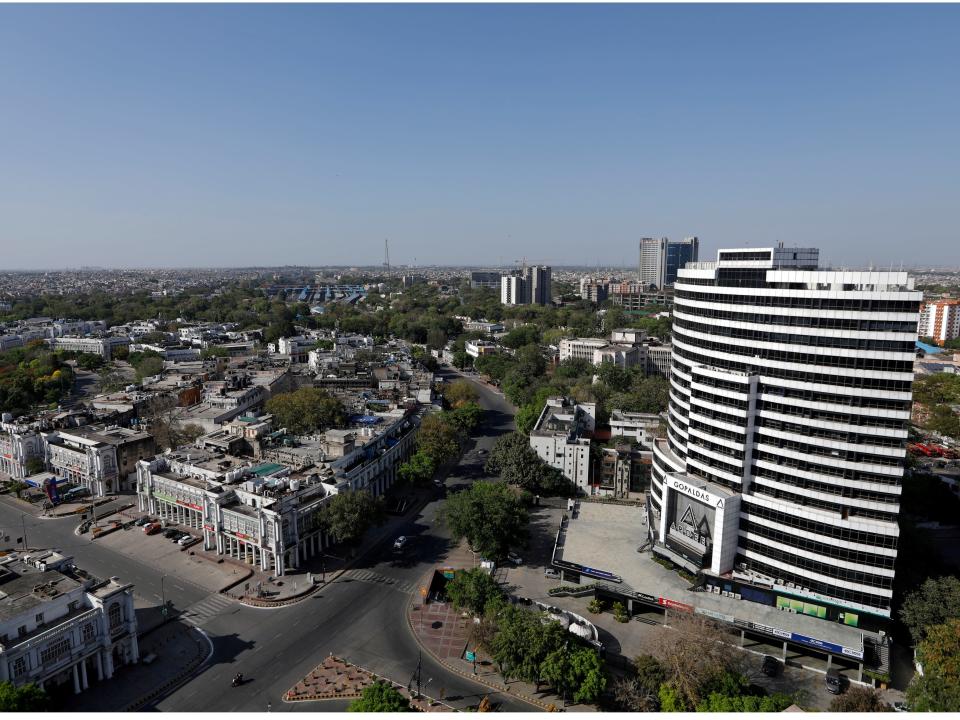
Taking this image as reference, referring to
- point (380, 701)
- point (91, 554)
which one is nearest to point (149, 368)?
point (91, 554)

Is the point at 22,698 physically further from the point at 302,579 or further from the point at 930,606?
the point at 930,606

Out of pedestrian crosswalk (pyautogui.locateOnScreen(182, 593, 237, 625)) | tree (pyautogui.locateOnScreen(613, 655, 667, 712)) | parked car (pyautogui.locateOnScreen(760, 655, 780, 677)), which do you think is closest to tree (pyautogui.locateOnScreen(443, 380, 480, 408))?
pedestrian crosswalk (pyautogui.locateOnScreen(182, 593, 237, 625))

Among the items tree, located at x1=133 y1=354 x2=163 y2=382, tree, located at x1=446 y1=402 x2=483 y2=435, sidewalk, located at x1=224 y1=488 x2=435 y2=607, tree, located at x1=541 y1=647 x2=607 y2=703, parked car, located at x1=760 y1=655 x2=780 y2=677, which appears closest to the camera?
tree, located at x1=541 y1=647 x2=607 y2=703

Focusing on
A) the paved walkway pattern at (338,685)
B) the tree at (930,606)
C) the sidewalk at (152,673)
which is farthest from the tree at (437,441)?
the tree at (930,606)

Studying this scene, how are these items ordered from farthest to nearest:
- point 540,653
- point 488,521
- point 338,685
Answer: point 488,521 < point 338,685 < point 540,653

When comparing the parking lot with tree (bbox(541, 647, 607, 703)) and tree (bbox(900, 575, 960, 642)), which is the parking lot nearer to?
tree (bbox(541, 647, 607, 703))

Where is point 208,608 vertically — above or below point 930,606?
below
